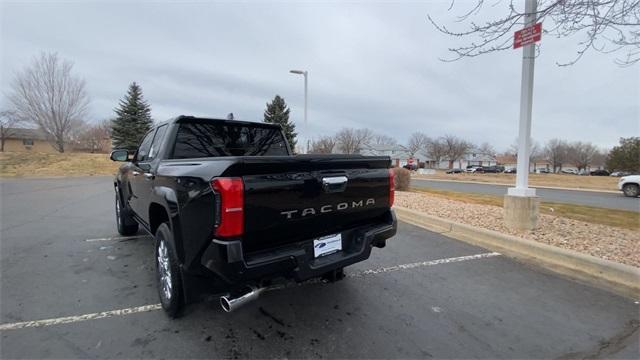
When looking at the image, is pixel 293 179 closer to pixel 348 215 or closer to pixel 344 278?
pixel 348 215

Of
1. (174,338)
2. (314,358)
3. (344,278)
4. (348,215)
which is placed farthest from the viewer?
(344,278)

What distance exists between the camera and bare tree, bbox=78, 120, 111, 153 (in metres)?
63.6

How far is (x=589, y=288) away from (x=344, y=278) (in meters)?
2.95

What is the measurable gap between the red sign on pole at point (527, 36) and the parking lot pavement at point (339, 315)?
346cm

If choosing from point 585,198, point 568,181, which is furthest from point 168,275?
point 568,181

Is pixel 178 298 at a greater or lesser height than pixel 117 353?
greater

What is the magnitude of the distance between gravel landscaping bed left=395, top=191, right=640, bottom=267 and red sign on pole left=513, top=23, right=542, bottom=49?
3.18 m

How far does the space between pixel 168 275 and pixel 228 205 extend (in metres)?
1.34

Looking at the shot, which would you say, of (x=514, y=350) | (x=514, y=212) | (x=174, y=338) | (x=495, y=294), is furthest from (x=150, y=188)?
(x=514, y=212)

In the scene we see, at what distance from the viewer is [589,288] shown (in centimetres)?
407

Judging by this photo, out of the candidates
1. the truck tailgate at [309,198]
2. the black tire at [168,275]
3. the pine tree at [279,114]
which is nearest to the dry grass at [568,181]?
the pine tree at [279,114]

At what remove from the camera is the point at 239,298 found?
8.50 ft

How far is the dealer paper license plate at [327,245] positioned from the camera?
9.48 ft

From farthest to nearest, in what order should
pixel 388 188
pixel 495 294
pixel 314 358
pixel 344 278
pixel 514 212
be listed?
pixel 514 212
pixel 344 278
pixel 495 294
pixel 388 188
pixel 314 358
